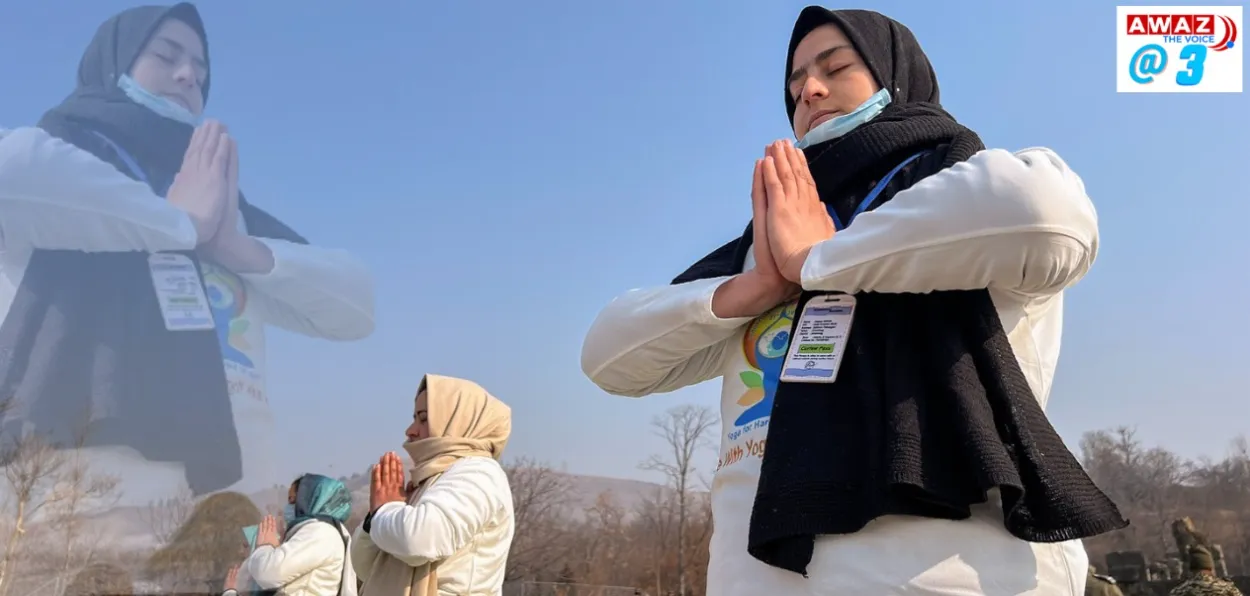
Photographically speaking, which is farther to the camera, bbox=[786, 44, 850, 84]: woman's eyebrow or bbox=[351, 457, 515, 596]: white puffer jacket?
bbox=[351, 457, 515, 596]: white puffer jacket

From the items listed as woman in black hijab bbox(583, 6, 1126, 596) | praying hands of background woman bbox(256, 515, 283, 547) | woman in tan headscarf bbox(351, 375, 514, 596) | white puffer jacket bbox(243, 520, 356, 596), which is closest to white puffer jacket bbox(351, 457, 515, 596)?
woman in tan headscarf bbox(351, 375, 514, 596)

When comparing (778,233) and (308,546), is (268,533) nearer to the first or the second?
(308,546)

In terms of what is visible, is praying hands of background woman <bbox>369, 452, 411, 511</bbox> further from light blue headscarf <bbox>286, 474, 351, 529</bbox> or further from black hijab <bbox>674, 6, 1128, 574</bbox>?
black hijab <bbox>674, 6, 1128, 574</bbox>

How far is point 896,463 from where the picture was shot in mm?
1033

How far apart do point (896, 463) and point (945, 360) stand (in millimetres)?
172

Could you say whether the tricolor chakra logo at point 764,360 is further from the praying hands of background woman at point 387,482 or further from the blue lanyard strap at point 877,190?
the praying hands of background woman at point 387,482

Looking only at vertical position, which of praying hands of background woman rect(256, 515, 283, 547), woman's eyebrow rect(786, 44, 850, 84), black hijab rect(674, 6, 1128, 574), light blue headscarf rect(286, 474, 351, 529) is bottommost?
praying hands of background woman rect(256, 515, 283, 547)

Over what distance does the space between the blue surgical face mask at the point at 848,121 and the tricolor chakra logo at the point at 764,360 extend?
32 centimetres

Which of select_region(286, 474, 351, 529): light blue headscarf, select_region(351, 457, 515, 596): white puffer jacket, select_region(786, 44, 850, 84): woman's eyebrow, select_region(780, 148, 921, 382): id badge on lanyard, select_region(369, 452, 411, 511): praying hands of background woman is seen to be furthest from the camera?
select_region(286, 474, 351, 529): light blue headscarf

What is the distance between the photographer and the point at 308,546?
14.8 feet

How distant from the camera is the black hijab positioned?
104 cm

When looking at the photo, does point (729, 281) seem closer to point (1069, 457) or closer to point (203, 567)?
point (1069, 457)

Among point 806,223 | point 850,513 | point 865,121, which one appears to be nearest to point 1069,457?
point 850,513

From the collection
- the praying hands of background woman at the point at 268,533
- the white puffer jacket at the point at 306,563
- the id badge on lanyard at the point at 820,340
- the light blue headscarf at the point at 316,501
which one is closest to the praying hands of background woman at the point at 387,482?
the white puffer jacket at the point at 306,563
